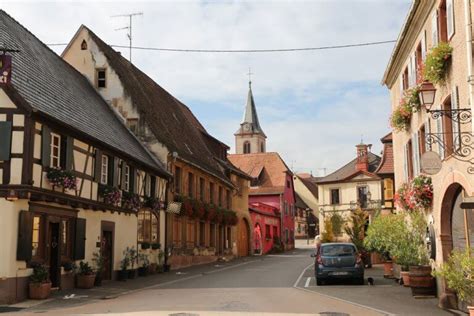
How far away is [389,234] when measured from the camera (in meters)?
17.0

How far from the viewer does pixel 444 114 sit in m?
11.6

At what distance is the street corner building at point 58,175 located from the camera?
51.5ft

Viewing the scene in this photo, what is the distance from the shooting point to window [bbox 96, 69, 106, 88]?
2905 cm

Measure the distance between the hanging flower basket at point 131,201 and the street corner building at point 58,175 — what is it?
0.14 ft

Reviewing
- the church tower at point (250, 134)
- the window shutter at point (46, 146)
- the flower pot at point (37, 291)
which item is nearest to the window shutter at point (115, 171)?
the window shutter at point (46, 146)

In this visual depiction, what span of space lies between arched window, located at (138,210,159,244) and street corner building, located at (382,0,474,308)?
12359 millimetres

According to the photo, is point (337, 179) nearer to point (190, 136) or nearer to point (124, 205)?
point (190, 136)

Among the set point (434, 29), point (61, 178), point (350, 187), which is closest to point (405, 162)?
point (434, 29)

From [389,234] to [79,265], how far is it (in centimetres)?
1009

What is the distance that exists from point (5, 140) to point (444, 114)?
37.1 feet

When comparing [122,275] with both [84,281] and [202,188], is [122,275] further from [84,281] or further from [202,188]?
[202,188]

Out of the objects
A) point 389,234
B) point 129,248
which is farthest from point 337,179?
point 389,234

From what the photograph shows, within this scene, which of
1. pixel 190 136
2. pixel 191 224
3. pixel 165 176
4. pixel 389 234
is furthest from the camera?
pixel 190 136

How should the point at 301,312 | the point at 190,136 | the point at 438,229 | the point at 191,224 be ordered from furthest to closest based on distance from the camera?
the point at 190,136
the point at 191,224
the point at 438,229
the point at 301,312
